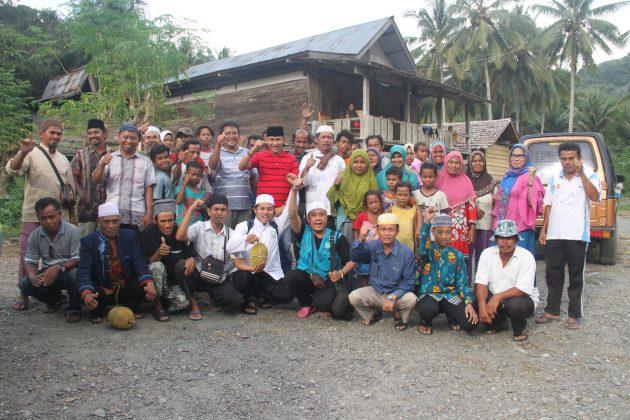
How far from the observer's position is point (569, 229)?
474cm

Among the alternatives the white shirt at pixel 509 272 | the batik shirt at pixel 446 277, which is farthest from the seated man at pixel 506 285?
the batik shirt at pixel 446 277

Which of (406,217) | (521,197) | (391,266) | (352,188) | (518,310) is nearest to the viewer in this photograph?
(518,310)

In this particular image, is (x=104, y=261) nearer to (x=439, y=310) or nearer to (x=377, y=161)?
(x=439, y=310)

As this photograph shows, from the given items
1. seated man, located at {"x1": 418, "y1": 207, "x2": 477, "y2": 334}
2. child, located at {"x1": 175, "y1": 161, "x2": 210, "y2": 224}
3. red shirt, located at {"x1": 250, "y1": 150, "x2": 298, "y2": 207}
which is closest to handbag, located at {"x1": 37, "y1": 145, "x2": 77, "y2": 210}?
child, located at {"x1": 175, "y1": 161, "x2": 210, "y2": 224}

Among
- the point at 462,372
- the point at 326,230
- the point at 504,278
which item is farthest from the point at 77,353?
the point at 504,278

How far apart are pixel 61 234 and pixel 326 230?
8.50ft

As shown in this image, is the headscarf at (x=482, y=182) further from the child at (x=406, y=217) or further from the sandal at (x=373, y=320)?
the sandal at (x=373, y=320)

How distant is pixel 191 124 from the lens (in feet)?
57.8

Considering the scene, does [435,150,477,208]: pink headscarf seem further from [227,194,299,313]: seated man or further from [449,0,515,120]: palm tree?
[449,0,515,120]: palm tree

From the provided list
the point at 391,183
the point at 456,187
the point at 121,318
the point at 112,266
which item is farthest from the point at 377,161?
the point at 121,318

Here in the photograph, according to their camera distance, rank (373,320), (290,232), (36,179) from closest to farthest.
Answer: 1. (373,320)
2. (36,179)
3. (290,232)

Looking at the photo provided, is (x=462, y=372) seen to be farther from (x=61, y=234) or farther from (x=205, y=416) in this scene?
(x=61, y=234)

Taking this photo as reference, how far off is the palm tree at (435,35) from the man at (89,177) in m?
30.3

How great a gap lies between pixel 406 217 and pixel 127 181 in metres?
2.85
